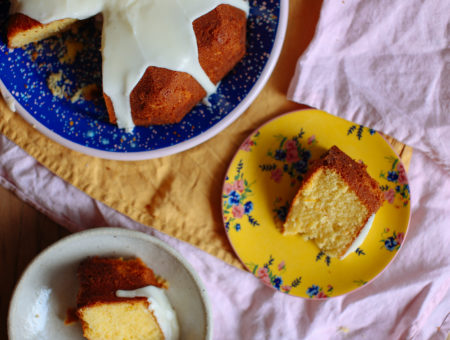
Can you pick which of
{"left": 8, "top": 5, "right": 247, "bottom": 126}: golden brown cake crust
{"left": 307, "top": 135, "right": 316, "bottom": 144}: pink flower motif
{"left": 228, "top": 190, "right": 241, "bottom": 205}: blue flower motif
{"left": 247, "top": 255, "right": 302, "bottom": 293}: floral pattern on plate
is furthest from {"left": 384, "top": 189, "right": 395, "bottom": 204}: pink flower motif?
{"left": 8, "top": 5, "right": 247, "bottom": 126}: golden brown cake crust

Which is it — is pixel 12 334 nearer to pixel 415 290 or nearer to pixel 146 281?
pixel 146 281

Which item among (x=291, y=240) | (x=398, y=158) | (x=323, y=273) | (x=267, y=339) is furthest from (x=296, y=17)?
(x=267, y=339)

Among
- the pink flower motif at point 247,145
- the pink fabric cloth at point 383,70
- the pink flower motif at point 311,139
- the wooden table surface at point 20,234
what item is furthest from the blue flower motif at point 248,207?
the wooden table surface at point 20,234

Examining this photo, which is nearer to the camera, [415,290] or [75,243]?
[75,243]

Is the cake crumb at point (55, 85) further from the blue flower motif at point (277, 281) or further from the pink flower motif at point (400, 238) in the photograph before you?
the pink flower motif at point (400, 238)

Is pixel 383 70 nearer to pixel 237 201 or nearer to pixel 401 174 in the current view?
pixel 401 174

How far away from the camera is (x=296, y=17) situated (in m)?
1.55

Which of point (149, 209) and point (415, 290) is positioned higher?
point (149, 209)

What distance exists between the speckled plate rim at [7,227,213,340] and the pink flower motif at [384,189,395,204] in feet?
2.46

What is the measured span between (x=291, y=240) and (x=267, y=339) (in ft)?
1.33

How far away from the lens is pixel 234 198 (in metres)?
1.55

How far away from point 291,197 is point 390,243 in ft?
1.32

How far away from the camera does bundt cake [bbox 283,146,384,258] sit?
58.6 inches

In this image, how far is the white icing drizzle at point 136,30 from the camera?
4.35 ft
